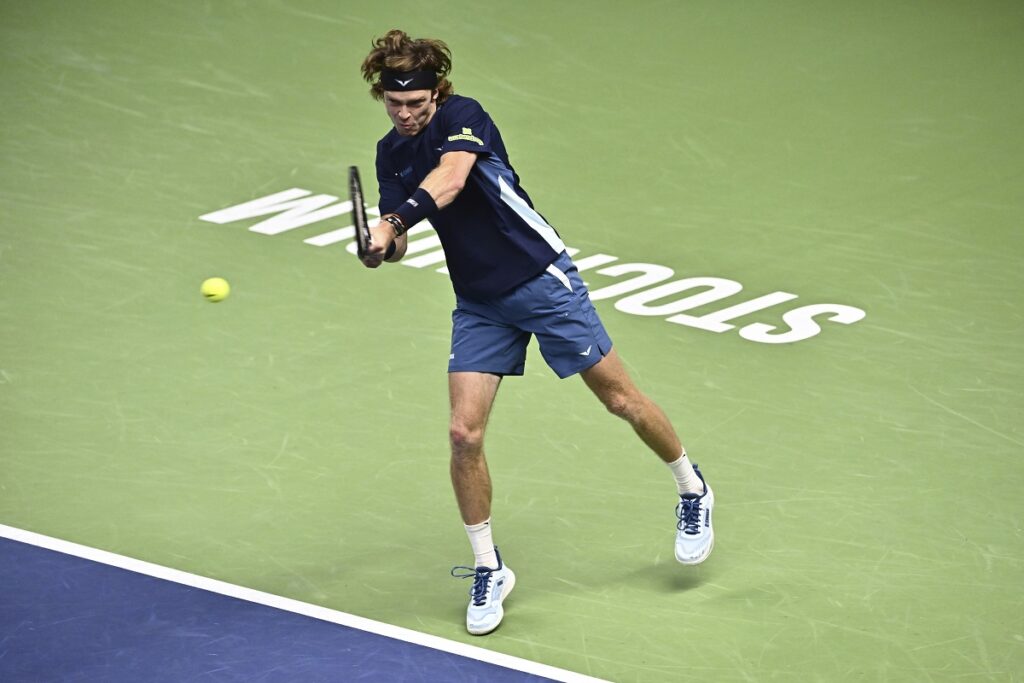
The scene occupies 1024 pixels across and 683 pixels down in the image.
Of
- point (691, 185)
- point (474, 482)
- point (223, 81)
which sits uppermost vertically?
point (223, 81)

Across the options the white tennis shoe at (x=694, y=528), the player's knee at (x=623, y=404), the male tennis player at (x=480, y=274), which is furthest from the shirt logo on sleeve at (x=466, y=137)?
the white tennis shoe at (x=694, y=528)

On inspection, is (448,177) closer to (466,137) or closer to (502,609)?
(466,137)

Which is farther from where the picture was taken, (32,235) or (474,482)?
(32,235)

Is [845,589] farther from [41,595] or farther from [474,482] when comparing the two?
[41,595]

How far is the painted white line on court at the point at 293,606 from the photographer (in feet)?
21.3

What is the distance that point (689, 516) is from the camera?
23.6 feet

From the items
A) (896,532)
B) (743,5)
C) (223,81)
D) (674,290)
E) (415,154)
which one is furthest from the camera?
(743,5)

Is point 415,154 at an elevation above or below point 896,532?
above

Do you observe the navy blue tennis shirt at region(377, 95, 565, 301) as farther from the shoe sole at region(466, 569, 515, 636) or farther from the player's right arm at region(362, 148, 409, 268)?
the shoe sole at region(466, 569, 515, 636)

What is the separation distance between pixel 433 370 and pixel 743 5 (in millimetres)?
6079

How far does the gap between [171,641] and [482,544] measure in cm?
128

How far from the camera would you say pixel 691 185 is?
11242 millimetres

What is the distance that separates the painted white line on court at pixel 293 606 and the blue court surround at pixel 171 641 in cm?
4

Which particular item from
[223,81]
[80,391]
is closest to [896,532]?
[80,391]
